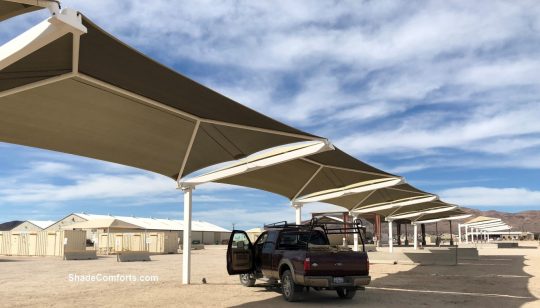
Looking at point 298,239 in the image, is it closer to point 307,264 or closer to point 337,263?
point 337,263

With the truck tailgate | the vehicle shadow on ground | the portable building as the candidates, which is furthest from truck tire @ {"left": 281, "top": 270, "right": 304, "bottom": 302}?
the portable building

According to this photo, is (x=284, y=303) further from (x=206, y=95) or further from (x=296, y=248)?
(x=206, y=95)

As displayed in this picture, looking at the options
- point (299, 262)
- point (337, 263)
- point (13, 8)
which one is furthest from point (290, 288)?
point (13, 8)

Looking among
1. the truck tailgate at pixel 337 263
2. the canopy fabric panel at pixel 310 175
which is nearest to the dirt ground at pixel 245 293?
the truck tailgate at pixel 337 263

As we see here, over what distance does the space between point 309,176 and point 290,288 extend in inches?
323

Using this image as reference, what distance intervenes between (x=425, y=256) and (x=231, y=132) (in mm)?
17895

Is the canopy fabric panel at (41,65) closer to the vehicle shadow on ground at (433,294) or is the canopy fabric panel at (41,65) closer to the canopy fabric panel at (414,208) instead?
the vehicle shadow on ground at (433,294)

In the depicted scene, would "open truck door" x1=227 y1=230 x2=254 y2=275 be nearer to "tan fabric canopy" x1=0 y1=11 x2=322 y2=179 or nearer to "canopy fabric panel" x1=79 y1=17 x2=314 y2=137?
"tan fabric canopy" x1=0 y1=11 x2=322 y2=179

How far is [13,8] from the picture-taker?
20.9 ft

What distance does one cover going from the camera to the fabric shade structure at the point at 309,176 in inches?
664

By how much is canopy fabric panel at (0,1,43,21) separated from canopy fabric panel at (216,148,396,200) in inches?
424

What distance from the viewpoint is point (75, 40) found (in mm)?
7523

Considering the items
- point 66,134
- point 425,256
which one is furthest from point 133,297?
point 425,256

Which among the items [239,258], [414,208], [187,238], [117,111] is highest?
[117,111]
